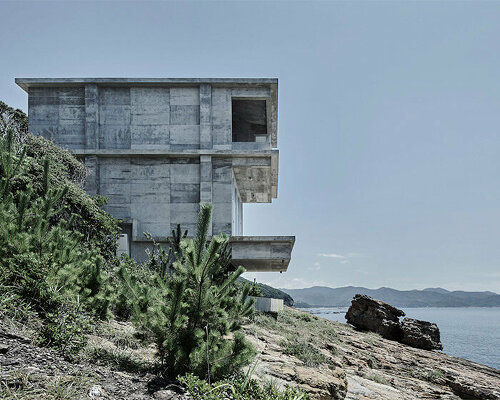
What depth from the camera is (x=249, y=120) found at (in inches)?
1053

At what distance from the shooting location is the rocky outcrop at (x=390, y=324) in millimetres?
22031

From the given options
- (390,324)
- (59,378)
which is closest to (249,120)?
(390,324)

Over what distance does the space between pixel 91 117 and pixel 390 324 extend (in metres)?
20.7

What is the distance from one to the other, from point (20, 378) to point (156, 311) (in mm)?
1557

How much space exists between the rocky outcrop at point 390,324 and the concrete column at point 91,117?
18.3 meters

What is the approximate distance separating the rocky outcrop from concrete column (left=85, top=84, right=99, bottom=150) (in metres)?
18.3

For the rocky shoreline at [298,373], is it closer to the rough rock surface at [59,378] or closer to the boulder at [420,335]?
the rough rock surface at [59,378]

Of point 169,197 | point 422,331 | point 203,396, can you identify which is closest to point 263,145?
point 169,197

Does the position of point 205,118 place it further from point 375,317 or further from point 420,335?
point 420,335

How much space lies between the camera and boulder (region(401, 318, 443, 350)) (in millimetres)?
21875

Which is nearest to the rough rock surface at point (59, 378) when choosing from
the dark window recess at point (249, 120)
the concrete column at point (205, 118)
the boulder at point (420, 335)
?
the concrete column at point (205, 118)

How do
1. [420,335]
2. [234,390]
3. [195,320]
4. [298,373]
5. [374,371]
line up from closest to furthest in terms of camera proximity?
[234,390]
[195,320]
[298,373]
[374,371]
[420,335]

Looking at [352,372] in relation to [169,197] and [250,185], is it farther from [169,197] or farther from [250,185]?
[250,185]

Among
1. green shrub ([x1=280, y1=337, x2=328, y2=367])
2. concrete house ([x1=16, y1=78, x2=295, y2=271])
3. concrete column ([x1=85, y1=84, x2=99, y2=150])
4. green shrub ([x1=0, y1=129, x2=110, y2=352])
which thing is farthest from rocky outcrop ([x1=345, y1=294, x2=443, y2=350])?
green shrub ([x1=0, y1=129, x2=110, y2=352])
